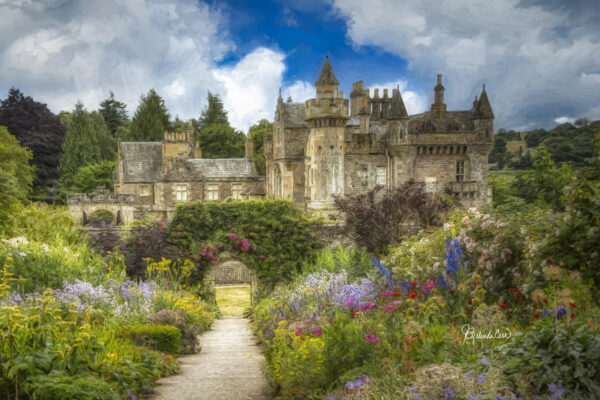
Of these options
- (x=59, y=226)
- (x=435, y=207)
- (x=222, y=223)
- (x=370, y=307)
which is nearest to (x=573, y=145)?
(x=435, y=207)

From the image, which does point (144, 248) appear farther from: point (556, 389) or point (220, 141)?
point (220, 141)

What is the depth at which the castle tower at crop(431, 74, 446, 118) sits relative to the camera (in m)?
33.1

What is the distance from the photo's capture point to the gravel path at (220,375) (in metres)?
7.28

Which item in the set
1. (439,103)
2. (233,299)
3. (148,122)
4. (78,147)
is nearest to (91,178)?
(78,147)

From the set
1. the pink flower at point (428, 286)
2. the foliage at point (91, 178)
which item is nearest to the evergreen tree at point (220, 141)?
the foliage at point (91, 178)

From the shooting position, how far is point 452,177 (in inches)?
1297

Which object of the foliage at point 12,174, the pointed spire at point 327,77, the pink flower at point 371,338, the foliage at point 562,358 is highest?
the pointed spire at point 327,77

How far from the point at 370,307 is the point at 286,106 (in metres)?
25.4

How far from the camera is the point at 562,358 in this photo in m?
4.32

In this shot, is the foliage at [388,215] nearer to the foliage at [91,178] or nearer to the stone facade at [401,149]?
the stone facade at [401,149]

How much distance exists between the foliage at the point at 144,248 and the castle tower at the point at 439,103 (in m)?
21.0

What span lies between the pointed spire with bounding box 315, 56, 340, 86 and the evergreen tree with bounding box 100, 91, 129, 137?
49.7 metres

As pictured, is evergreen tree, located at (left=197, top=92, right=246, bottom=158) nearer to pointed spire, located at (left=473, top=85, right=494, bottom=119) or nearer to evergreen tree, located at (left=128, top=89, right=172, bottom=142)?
evergreen tree, located at (left=128, top=89, right=172, bottom=142)

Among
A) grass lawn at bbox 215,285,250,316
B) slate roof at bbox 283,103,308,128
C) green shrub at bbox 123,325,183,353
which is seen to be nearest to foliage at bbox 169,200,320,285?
grass lawn at bbox 215,285,250,316
